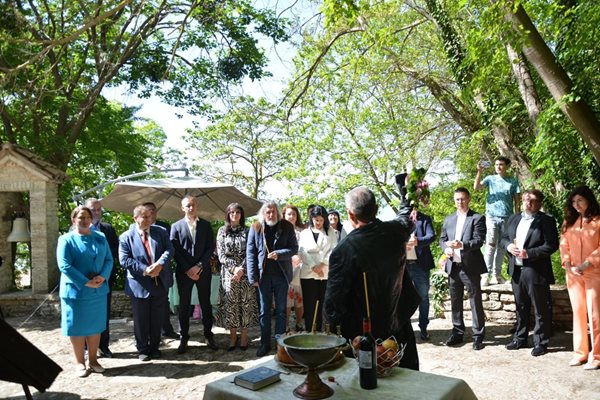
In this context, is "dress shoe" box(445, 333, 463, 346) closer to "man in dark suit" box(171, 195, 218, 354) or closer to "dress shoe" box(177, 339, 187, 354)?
"man in dark suit" box(171, 195, 218, 354)

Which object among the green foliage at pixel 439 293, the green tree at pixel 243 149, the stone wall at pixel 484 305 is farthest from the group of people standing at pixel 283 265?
the green tree at pixel 243 149

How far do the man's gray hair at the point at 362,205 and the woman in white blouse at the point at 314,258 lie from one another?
3.36m

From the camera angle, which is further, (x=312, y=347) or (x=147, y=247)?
(x=147, y=247)

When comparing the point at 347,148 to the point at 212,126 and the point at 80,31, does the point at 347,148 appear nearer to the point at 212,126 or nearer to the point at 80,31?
the point at 212,126

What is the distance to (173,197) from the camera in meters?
9.45

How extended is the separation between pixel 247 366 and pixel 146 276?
5.31 ft

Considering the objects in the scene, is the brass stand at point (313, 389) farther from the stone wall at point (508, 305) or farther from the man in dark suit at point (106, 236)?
the stone wall at point (508, 305)

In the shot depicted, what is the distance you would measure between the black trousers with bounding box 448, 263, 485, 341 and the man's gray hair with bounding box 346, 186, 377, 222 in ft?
11.6

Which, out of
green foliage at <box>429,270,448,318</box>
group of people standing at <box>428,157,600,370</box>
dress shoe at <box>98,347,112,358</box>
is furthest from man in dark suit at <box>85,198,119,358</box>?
green foliage at <box>429,270,448,318</box>

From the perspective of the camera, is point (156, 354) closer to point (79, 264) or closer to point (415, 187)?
point (79, 264)

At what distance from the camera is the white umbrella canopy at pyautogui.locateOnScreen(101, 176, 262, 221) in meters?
8.66

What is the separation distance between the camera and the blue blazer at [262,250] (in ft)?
20.2

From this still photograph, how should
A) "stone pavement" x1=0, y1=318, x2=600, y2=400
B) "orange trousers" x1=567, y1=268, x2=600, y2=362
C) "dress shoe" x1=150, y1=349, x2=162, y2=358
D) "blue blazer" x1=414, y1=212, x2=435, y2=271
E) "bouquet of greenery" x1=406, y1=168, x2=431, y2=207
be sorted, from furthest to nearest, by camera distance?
"blue blazer" x1=414, y1=212, x2=435, y2=271 < "dress shoe" x1=150, y1=349, x2=162, y2=358 < "orange trousers" x1=567, y1=268, x2=600, y2=362 < "stone pavement" x1=0, y1=318, x2=600, y2=400 < "bouquet of greenery" x1=406, y1=168, x2=431, y2=207

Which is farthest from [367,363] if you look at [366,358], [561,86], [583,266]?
[561,86]
